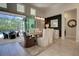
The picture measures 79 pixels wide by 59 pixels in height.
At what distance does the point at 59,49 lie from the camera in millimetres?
1928

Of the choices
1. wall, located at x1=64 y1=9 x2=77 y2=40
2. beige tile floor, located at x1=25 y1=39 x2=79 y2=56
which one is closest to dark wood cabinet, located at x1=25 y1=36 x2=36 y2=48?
beige tile floor, located at x1=25 y1=39 x2=79 y2=56

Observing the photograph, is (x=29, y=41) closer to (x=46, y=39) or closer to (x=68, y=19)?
(x=46, y=39)

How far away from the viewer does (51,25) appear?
198cm

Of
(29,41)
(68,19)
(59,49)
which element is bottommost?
(59,49)

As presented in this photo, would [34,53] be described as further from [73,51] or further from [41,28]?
[73,51]

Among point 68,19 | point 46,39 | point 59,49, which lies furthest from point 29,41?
point 68,19

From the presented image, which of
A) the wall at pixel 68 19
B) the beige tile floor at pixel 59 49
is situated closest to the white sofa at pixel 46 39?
the beige tile floor at pixel 59 49

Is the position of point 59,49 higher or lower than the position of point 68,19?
lower

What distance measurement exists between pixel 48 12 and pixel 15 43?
39.8 inches

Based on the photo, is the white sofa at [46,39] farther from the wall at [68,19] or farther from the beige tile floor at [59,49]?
the wall at [68,19]

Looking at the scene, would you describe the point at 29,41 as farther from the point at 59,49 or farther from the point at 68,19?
the point at 68,19

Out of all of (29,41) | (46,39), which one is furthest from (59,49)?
(29,41)

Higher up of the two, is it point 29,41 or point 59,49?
point 29,41

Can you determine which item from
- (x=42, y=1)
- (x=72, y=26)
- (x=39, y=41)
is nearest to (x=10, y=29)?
(x=39, y=41)
